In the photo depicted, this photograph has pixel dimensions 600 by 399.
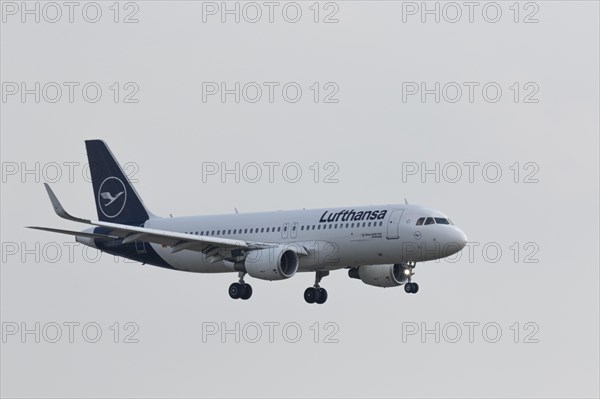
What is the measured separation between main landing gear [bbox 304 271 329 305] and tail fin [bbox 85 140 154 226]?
11599 mm

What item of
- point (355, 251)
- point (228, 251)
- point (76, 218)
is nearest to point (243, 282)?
point (228, 251)

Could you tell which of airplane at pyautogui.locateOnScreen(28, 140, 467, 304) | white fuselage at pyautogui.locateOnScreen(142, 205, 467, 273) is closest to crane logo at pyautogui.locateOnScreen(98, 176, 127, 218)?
airplane at pyautogui.locateOnScreen(28, 140, 467, 304)

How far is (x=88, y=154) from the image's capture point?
95.7m

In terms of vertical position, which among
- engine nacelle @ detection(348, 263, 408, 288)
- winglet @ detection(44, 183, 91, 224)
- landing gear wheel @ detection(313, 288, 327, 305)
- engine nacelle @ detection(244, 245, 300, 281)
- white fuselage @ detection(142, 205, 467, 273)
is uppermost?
winglet @ detection(44, 183, 91, 224)

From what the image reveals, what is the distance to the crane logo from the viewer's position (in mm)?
92875

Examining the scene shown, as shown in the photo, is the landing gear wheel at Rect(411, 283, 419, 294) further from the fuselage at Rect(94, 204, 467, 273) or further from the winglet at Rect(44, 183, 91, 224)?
the winglet at Rect(44, 183, 91, 224)

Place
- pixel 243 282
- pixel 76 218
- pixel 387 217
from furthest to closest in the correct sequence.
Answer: pixel 243 282
pixel 387 217
pixel 76 218

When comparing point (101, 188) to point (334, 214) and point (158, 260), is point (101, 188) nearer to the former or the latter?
point (158, 260)

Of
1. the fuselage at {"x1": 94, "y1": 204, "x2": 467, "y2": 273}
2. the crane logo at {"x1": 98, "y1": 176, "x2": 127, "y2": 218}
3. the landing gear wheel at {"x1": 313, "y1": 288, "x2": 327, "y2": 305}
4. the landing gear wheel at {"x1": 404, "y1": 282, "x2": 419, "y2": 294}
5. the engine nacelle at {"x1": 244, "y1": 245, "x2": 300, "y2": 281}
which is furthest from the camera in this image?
the crane logo at {"x1": 98, "y1": 176, "x2": 127, "y2": 218}

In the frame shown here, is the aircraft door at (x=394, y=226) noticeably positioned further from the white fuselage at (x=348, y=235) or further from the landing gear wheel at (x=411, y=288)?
the landing gear wheel at (x=411, y=288)

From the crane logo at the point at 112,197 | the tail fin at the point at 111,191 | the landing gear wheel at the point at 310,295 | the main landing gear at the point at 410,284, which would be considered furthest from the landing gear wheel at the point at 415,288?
the crane logo at the point at 112,197

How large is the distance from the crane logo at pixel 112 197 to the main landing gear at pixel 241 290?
11.6 meters

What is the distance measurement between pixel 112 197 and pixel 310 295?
49.0ft

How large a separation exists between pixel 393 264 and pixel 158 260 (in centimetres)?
1408
